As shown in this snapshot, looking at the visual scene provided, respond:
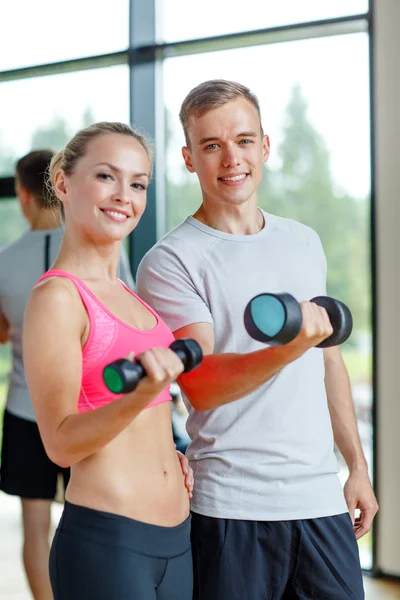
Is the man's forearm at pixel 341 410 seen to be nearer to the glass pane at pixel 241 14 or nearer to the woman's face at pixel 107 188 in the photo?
the woman's face at pixel 107 188

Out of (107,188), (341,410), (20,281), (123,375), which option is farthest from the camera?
(20,281)

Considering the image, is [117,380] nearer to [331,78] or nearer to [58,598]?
[58,598]

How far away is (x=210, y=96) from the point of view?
4.99 feet

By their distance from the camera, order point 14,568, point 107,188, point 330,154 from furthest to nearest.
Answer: point 14,568 < point 330,154 < point 107,188

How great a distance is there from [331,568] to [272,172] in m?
2.17

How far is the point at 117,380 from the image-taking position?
3.26 ft

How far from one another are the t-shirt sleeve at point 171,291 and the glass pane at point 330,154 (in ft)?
6.06

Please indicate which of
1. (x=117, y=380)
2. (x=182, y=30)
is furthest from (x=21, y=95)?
(x=117, y=380)

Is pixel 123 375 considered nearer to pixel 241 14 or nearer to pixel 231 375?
A: pixel 231 375

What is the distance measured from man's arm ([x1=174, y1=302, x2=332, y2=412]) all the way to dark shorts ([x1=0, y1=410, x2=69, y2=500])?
1.22 metres

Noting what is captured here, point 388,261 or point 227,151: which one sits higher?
point 227,151

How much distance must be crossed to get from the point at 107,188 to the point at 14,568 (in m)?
2.56

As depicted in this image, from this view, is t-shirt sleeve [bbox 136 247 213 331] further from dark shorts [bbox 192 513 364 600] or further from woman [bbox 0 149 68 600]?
woman [bbox 0 149 68 600]

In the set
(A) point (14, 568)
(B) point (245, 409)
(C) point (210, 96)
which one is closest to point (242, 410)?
(B) point (245, 409)
